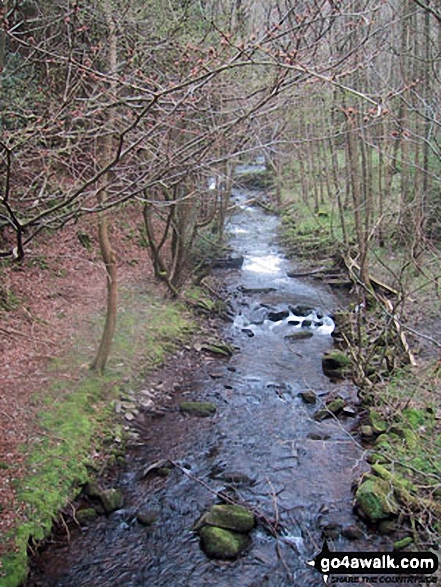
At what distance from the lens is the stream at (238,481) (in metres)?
5.30

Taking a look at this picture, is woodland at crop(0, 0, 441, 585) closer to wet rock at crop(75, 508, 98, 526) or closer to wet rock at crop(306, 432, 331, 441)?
wet rock at crop(75, 508, 98, 526)

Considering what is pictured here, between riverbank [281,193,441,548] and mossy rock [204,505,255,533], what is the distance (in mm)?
1410

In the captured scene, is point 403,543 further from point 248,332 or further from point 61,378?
point 248,332

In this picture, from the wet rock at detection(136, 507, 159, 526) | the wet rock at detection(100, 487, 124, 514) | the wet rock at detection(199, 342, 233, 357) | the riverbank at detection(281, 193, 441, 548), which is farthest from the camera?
the wet rock at detection(199, 342, 233, 357)

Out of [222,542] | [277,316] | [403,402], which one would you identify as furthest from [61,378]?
[277,316]

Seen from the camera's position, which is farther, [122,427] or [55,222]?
[122,427]

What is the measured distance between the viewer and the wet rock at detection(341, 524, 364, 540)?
5.72 metres

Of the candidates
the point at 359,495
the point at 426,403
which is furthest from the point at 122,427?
the point at 426,403

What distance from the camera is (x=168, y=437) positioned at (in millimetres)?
7727

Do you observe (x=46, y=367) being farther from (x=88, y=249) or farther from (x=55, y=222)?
(x=88, y=249)

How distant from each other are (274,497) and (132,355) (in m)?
4.27

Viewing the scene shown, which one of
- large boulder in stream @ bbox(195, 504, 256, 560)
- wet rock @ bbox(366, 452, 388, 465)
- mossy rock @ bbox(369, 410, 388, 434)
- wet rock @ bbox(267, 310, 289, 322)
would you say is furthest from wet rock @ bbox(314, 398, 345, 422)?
wet rock @ bbox(267, 310, 289, 322)

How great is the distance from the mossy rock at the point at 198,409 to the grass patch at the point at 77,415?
1019 millimetres

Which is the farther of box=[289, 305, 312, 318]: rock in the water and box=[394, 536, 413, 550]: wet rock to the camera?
box=[289, 305, 312, 318]: rock in the water
